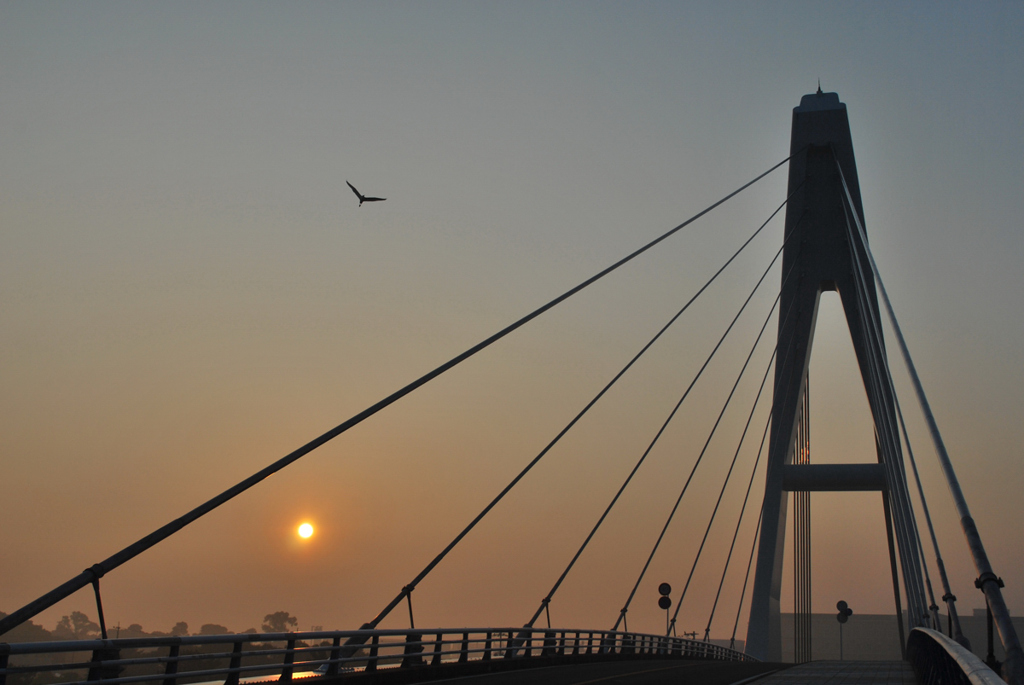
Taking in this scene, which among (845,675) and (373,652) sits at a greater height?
(845,675)

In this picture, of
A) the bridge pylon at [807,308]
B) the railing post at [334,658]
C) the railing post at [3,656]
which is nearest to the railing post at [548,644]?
the railing post at [334,658]

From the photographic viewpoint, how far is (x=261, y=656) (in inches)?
520

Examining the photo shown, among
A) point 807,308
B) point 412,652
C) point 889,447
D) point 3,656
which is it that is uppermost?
point 807,308

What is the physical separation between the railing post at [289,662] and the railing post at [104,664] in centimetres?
368

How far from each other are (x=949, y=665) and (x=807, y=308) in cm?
2447

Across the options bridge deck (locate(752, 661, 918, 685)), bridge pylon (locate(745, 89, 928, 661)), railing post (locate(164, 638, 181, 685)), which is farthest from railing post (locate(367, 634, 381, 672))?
bridge pylon (locate(745, 89, 928, 661))

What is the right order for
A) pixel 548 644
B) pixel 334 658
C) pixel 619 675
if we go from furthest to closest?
pixel 548 644 < pixel 619 675 < pixel 334 658

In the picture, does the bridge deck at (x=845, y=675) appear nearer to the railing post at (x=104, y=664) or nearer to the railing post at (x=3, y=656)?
the railing post at (x=104, y=664)

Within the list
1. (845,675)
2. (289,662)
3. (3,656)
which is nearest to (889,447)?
(845,675)

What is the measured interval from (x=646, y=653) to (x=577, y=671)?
34.7 ft

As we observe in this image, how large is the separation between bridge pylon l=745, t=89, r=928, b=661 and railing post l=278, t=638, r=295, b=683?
21.3 meters

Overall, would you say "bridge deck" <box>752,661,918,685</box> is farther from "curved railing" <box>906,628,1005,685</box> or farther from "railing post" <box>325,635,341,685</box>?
"railing post" <box>325,635,341,685</box>

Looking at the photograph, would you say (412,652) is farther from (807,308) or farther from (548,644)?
(807,308)

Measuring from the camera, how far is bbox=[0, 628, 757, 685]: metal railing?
30.8 ft
